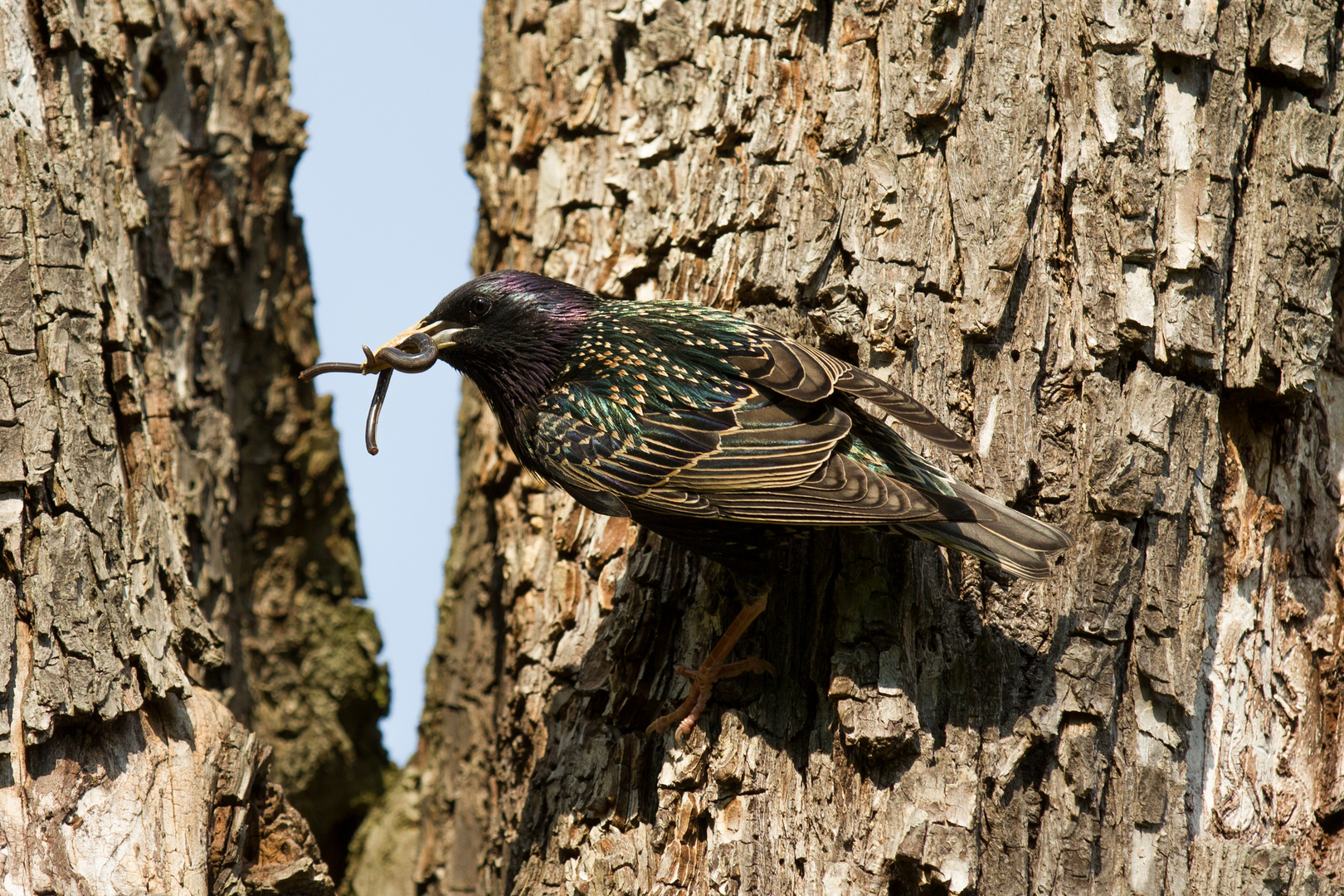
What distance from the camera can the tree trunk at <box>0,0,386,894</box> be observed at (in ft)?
9.85

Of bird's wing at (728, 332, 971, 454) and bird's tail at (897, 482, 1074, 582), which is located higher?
bird's wing at (728, 332, 971, 454)

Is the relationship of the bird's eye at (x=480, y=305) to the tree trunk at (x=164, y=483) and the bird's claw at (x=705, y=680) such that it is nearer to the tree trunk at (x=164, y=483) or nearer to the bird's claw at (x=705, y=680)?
the tree trunk at (x=164, y=483)

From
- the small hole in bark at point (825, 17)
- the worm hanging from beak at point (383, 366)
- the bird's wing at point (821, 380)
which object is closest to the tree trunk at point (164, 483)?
the worm hanging from beak at point (383, 366)

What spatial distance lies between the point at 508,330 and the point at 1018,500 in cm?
172

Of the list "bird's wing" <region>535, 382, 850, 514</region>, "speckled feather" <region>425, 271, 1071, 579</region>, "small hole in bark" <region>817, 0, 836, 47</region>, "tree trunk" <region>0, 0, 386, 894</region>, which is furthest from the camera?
"small hole in bark" <region>817, 0, 836, 47</region>

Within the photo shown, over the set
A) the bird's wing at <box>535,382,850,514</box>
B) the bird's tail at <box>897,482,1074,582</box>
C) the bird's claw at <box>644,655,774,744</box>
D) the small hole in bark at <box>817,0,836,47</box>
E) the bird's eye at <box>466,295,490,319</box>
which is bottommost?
the bird's claw at <box>644,655,774,744</box>

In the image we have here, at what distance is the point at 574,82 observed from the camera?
4738mm

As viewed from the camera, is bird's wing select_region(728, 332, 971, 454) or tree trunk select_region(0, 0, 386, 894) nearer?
tree trunk select_region(0, 0, 386, 894)

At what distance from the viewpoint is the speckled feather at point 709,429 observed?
123 inches

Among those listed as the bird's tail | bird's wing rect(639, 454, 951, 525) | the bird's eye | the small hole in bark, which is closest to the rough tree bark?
the small hole in bark

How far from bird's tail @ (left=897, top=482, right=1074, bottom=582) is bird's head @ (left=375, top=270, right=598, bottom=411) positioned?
1.33 m

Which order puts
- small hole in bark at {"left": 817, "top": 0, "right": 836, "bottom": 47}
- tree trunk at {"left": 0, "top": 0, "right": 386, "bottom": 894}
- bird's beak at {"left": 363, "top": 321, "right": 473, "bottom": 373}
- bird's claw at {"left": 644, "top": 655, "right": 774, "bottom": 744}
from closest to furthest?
tree trunk at {"left": 0, "top": 0, "right": 386, "bottom": 894} → bird's claw at {"left": 644, "top": 655, "right": 774, "bottom": 744} → bird's beak at {"left": 363, "top": 321, "right": 473, "bottom": 373} → small hole in bark at {"left": 817, "top": 0, "right": 836, "bottom": 47}

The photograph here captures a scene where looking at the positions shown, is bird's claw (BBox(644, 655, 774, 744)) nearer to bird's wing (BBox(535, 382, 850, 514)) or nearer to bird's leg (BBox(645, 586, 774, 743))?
bird's leg (BBox(645, 586, 774, 743))

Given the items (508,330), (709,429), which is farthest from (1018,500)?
(508,330)
